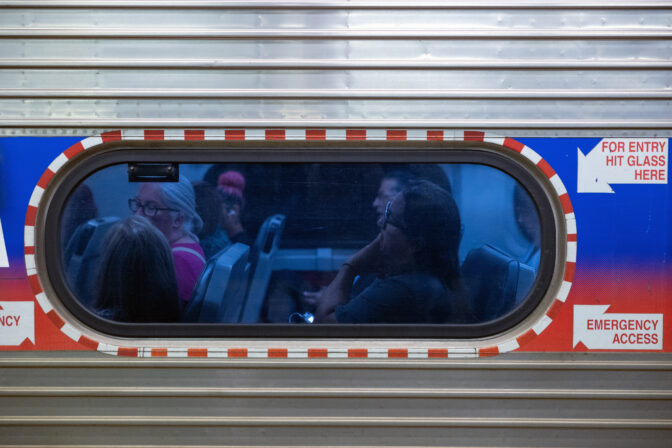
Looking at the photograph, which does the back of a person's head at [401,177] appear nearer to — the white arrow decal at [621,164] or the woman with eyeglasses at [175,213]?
the white arrow decal at [621,164]

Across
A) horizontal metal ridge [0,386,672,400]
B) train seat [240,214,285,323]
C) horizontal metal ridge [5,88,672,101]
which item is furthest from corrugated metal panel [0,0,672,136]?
horizontal metal ridge [0,386,672,400]

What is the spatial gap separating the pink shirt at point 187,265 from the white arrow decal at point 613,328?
1.31m

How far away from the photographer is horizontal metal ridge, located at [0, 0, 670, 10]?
6.42 ft

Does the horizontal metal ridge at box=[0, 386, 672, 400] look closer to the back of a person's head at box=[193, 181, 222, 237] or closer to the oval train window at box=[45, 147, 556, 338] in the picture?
the oval train window at box=[45, 147, 556, 338]

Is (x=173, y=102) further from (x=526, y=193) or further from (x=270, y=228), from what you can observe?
(x=526, y=193)

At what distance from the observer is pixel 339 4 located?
1.97 m

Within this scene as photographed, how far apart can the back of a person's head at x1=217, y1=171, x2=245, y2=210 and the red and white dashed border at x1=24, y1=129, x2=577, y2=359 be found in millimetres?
141

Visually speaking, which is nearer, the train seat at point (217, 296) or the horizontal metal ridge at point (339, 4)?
the horizontal metal ridge at point (339, 4)

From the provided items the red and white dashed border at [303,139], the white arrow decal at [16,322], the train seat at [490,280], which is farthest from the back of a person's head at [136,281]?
the train seat at [490,280]

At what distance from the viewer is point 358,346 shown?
2025 millimetres

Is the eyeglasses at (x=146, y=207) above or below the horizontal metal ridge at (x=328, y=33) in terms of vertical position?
below

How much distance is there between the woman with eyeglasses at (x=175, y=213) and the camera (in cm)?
204

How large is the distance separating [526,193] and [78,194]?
1548mm

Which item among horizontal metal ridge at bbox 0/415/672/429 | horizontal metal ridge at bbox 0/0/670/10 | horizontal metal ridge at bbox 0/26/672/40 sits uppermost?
horizontal metal ridge at bbox 0/0/670/10
